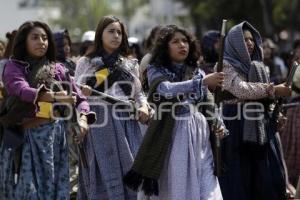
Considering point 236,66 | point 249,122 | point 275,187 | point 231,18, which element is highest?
point 231,18

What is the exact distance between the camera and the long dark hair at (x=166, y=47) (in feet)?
24.1

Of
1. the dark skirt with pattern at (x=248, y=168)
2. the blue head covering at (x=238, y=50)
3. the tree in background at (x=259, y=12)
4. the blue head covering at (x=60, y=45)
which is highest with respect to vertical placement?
the tree in background at (x=259, y=12)

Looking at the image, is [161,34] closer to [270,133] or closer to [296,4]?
[270,133]

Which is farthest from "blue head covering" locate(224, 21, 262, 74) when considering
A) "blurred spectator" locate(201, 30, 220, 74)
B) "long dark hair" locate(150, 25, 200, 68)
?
"blurred spectator" locate(201, 30, 220, 74)

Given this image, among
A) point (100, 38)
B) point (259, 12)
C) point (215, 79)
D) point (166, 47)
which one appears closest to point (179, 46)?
point (166, 47)

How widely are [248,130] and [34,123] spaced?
1.90 metres

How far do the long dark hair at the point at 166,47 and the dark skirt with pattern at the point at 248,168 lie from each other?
31.0 inches

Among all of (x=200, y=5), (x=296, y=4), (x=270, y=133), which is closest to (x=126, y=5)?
(x=200, y=5)

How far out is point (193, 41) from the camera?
24.3 feet

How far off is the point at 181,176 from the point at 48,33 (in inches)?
60.8

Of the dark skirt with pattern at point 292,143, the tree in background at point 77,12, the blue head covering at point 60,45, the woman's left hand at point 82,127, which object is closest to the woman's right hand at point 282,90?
the woman's left hand at point 82,127

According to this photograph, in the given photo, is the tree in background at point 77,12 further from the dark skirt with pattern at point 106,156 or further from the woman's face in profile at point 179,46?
the woman's face in profile at point 179,46

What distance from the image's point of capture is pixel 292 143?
9906 millimetres

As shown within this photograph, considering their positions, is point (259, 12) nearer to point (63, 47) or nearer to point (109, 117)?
point (63, 47)
